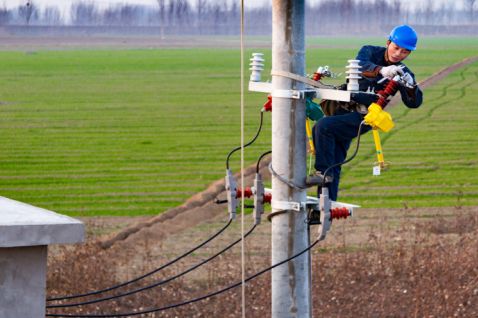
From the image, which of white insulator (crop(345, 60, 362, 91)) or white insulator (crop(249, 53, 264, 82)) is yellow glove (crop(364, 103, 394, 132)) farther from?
white insulator (crop(249, 53, 264, 82))

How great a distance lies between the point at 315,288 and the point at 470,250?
2.50 metres

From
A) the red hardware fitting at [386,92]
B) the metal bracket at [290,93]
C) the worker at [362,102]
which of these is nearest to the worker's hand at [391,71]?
the worker at [362,102]

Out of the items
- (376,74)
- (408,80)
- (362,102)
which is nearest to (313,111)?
(362,102)

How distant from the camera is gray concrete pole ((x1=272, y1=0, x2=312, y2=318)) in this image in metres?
9.03

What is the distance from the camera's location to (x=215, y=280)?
1598 centimetres

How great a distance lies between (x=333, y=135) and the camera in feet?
32.4

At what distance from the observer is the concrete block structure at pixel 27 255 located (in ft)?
22.7

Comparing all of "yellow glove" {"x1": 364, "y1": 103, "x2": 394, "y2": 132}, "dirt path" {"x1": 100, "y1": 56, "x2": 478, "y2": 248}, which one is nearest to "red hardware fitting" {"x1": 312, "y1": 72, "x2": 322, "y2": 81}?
"yellow glove" {"x1": 364, "y1": 103, "x2": 394, "y2": 132}

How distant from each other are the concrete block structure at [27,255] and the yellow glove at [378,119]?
8.88ft

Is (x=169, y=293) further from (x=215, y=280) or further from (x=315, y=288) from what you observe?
(x=315, y=288)

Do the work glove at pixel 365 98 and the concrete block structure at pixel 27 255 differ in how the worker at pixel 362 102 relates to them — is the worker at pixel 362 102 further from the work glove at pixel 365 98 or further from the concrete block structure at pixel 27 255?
the concrete block structure at pixel 27 255

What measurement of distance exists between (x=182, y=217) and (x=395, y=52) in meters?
12.5

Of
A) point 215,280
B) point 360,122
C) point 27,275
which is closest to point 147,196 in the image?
point 215,280

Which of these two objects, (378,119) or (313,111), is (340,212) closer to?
(378,119)
